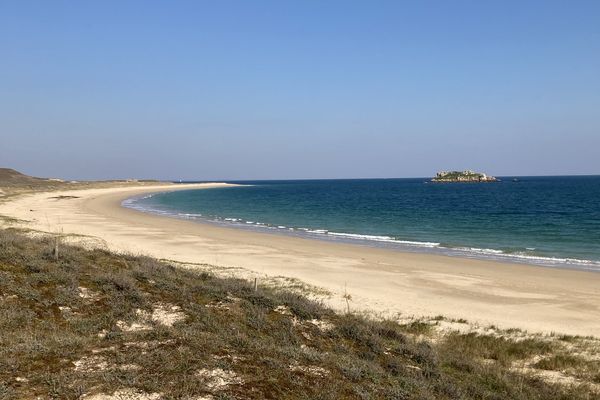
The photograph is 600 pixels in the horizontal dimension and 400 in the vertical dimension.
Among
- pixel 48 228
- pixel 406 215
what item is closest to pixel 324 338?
pixel 48 228

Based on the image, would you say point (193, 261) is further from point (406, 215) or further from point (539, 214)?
point (539, 214)

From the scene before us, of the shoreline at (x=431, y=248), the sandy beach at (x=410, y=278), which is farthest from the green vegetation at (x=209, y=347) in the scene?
the shoreline at (x=431, y=248)

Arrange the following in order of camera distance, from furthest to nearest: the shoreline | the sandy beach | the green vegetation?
the shoreline
the sandy beach
the green vegetation

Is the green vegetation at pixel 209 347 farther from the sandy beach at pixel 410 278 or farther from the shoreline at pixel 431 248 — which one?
the shoreline at pixel 431 248

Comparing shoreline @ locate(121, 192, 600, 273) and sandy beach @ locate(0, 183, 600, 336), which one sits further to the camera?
shoreline @ locate(121, 192, 600, 273)

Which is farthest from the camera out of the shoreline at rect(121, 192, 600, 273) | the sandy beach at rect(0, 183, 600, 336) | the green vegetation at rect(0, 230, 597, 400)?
the shoreline at rect(121, 192, 600, 273)

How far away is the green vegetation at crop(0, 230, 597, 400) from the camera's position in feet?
22.4

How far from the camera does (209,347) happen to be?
321 inches

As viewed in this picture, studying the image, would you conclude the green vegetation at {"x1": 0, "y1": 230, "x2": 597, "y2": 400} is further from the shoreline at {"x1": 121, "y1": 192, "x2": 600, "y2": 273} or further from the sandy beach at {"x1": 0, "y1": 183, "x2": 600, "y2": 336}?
the shoreline at {"x1": 121, "y1": 192, "x2": 600, "y2": 273}

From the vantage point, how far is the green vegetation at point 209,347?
681 cm

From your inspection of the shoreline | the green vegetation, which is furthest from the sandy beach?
the green vegetation

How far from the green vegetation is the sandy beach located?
3.41 metres

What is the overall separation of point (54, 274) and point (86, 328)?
355 cm

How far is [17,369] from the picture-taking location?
6.75 metres
